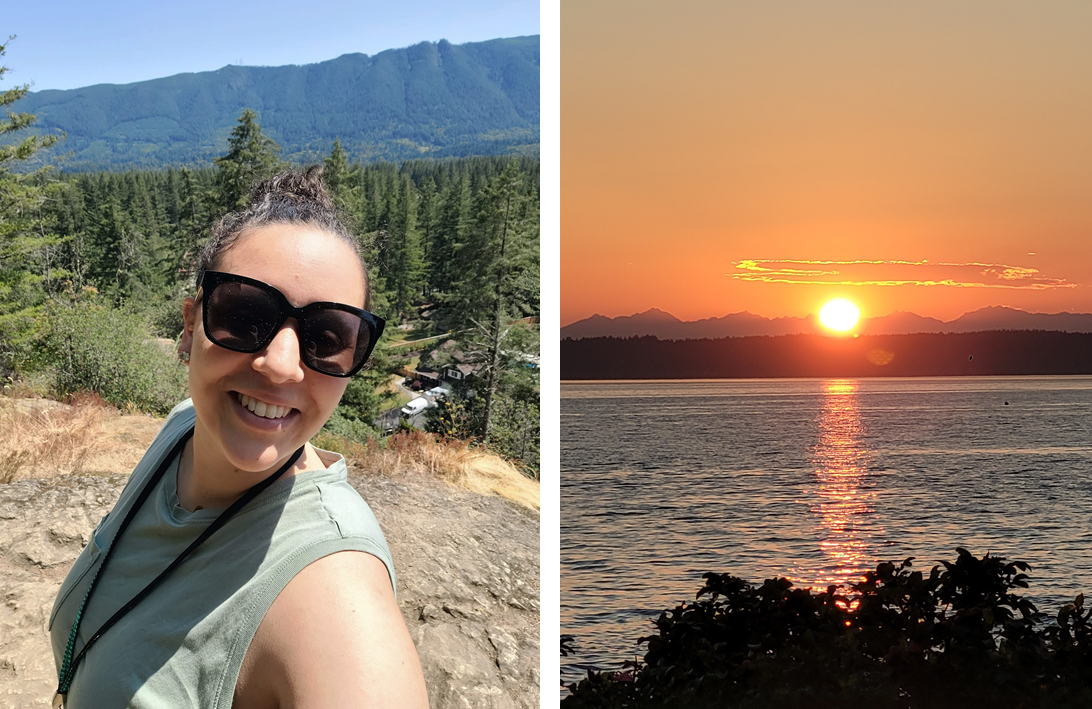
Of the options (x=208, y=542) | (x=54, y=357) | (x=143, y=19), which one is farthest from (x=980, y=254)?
(x=143, y=19)

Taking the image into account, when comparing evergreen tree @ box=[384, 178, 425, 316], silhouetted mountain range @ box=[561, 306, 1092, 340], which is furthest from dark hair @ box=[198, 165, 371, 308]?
evergreen tree @ box=[384, 178, 425, 316]

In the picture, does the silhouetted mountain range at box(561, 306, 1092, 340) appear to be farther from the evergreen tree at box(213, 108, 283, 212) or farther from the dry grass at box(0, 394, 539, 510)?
the evergreen tree at box(213, 108, 283, 212)

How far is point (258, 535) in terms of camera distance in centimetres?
61

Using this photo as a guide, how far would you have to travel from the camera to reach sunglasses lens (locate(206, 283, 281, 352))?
67cm

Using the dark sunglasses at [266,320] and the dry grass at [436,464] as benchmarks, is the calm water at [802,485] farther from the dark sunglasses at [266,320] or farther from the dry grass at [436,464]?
the dark sunglasses at [266,320]

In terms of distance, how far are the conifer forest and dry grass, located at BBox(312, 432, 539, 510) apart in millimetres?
804

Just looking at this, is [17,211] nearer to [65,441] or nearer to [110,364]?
[110,364]

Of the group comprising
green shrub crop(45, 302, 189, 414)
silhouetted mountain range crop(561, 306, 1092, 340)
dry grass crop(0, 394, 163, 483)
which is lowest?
dry grass crop(0, 394, 163, 483)

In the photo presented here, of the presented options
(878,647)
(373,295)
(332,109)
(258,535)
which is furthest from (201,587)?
(332,109)

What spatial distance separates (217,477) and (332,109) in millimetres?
66209

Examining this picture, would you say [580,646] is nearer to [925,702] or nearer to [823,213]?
[925,702]

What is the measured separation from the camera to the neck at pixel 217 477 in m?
0.68

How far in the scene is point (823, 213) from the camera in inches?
149

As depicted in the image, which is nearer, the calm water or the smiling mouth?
the smiling mouth
